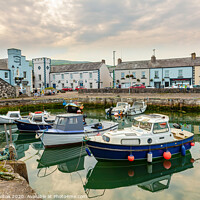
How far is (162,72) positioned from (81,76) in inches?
777

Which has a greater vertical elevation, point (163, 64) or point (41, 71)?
point (163, 64)

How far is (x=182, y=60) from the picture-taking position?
44188 millimetres

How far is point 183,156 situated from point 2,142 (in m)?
13.0

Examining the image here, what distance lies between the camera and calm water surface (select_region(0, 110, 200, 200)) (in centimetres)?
830

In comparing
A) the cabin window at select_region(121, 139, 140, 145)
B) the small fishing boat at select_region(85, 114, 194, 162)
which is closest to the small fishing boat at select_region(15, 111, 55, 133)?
the small fishing boat at select_region(85, 114, 194, 162)

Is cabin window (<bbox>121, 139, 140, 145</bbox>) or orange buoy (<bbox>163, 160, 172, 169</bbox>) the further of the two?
orange buoy (<bbox>163, 160, 172, 169</bbox>)

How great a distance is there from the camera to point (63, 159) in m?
12.2

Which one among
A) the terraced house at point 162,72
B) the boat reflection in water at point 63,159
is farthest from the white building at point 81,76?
the boat reflection in water at point 63,159

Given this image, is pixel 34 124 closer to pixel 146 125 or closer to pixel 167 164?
pixel 146 125

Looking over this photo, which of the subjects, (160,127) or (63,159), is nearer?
(160,127)

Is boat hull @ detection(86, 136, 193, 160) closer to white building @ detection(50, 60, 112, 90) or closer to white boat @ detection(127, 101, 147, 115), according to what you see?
white boat @ detection(127, 101, 147, 115)

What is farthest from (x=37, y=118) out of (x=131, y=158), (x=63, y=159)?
(x=131, y=158)

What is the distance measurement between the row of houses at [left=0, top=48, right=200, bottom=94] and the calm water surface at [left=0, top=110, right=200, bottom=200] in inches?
982

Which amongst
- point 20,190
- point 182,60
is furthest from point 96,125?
point 182,60
